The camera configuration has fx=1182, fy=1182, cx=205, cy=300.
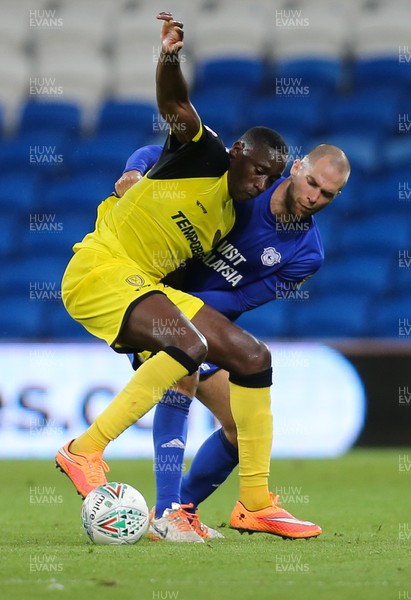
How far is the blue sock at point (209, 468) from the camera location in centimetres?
570

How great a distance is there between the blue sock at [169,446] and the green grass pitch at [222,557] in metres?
0.24

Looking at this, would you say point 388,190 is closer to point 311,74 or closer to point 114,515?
point 311,74

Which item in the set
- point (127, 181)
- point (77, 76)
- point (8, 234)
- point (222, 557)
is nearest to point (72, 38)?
point (77, 76)

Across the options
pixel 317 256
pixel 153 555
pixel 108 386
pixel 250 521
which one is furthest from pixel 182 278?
pixel 108 386

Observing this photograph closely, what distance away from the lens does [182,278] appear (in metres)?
5.83

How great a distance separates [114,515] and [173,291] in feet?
3.51

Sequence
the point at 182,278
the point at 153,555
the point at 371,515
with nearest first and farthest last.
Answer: the point at 153,555
the point at 182,278
the point at 371,515

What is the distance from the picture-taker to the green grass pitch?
149 inches

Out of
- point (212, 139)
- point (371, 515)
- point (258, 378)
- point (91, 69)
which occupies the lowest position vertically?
point (371, 515)

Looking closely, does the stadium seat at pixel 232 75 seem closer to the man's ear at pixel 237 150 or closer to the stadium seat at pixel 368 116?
the stadium seat at pixel 368 116

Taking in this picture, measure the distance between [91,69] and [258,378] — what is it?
10.6 m

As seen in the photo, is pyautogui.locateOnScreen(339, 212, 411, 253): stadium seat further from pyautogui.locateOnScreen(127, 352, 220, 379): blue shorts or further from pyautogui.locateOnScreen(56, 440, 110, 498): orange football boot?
pyautogui.locateOnScreen(56, 440, 110, 498): orange football boot

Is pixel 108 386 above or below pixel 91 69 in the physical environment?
below

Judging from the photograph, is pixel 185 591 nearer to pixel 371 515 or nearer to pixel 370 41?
pixel 371 515
